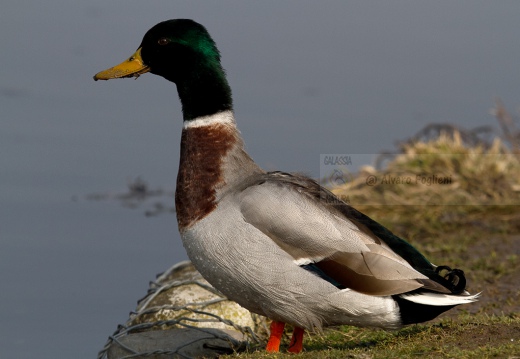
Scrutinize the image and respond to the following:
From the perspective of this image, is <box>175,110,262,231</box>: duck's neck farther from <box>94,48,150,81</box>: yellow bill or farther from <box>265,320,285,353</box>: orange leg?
<box>265,320,285,353</box>: orange leg

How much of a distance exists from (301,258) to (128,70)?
1.62 meters

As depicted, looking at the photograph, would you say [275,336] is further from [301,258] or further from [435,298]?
[435,298]

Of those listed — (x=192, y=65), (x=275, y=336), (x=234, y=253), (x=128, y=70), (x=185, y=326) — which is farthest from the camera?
(x=185, y=326)

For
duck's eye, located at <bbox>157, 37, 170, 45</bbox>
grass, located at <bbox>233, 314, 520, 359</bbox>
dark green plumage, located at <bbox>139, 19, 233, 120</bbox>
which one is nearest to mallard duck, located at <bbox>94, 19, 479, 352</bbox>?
grass, located at <bbox>233, 314, 520, 359</bbox>

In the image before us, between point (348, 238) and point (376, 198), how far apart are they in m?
4.81

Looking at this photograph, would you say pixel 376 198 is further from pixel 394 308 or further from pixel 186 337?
pixel 394 308

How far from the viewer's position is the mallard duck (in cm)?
403

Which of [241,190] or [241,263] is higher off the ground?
[241,190]

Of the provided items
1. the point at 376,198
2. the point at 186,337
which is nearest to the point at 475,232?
the point at 376,198

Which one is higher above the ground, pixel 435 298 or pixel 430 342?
pixel 435 298

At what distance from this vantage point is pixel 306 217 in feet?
13.4

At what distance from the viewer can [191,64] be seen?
4.70 meters

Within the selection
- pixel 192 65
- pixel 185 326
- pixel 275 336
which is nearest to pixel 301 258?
pixel 275 336

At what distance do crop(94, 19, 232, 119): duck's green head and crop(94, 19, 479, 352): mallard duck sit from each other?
48 cm
